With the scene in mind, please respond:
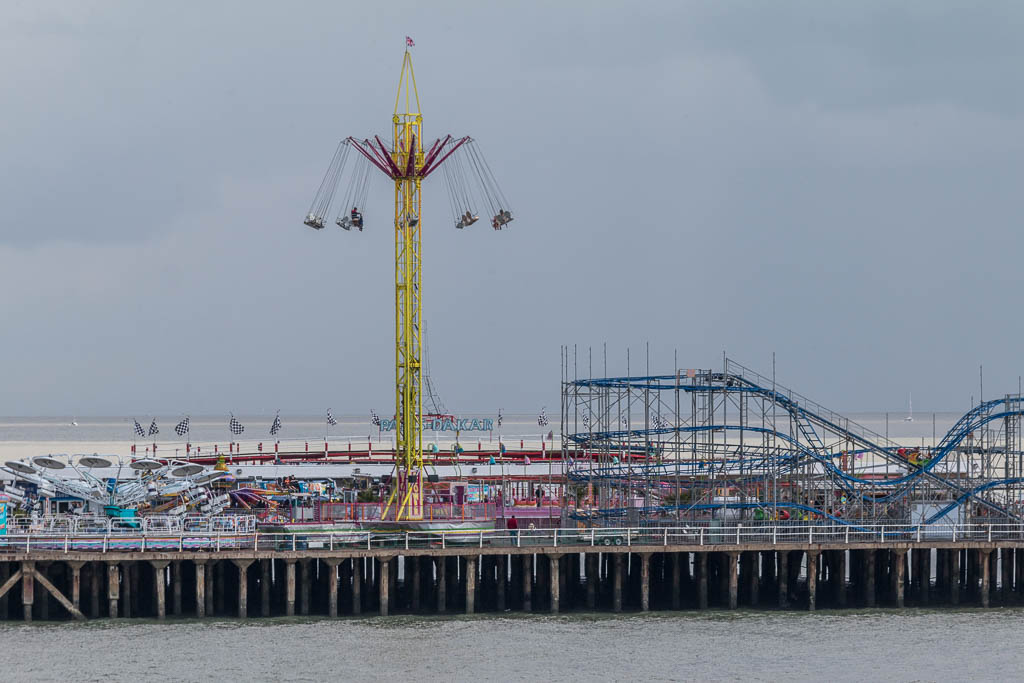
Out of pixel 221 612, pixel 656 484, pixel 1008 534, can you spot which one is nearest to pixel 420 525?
pixel 221 612

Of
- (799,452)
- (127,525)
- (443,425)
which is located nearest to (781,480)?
(799,452)

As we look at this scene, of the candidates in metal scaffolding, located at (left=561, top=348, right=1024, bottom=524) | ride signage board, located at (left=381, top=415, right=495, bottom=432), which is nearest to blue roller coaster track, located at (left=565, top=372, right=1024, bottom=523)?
metal scaffolding, located at (left=561, top=348, right=1024, bottom=524)

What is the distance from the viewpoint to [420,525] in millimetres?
62938

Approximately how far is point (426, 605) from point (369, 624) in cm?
437

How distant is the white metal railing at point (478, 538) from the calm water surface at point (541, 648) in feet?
8.54

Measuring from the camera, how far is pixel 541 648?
5400 cm

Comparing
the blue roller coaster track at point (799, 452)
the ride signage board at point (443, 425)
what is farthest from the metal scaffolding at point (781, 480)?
the ride signage board at point (443, 425)

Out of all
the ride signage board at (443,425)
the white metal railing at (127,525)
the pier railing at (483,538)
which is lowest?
the pier railing at (483,538)

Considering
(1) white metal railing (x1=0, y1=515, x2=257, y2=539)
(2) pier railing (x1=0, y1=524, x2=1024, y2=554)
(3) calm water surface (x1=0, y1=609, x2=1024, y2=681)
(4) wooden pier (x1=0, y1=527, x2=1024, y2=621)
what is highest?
(1) white metal railing (x1=0, y1=515, x2=257, y2=539)

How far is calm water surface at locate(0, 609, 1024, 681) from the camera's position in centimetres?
5078

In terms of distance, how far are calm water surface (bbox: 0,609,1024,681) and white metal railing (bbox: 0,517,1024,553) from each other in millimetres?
2603

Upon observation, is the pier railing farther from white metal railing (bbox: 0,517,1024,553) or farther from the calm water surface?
the calm water surface

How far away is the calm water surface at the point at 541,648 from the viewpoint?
5078cm

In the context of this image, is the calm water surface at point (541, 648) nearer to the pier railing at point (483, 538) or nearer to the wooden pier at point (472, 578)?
the wooden pier at point (472, 578)
